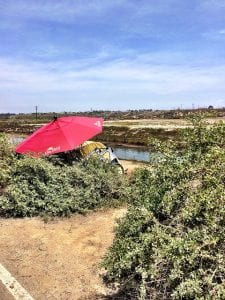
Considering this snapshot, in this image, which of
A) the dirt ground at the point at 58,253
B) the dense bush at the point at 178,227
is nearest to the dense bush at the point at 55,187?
the dirt ground at the point at 58,253

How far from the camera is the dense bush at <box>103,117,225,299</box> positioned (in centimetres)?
526

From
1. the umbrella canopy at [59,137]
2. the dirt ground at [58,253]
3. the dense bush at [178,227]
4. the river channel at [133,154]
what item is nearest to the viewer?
the dense bush at [178,227]

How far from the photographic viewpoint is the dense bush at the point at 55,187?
1138cm

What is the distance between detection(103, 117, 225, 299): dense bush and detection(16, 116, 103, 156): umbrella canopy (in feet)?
18.6

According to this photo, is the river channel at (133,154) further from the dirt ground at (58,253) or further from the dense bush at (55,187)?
the dirt ground at (58,253)

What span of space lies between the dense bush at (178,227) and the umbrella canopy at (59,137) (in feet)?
18.6

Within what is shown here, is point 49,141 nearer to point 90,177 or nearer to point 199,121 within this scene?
point 90,177

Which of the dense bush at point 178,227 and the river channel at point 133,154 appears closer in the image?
the dense bush at point 178,227

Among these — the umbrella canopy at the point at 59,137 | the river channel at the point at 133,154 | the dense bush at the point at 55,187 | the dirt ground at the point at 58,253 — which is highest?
the umbrella canopy at the point at 59,137

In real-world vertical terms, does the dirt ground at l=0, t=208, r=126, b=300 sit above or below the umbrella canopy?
below

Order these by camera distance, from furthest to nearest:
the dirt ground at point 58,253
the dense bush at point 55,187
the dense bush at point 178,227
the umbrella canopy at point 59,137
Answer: the umbrella canopy at point 59,137, the dense bush at point 55,187, the dirt ground at point 58,253, the dense bush at point 178,227

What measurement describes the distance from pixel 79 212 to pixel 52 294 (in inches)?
169

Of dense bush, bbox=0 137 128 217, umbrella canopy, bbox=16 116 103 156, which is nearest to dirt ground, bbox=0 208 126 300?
dense bush, bbox=0 137 128 217

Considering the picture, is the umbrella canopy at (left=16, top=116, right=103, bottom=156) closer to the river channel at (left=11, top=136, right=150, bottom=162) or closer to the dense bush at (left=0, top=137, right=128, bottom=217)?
the dense bush at (left=0, top=137, right=128, bottom=217)
